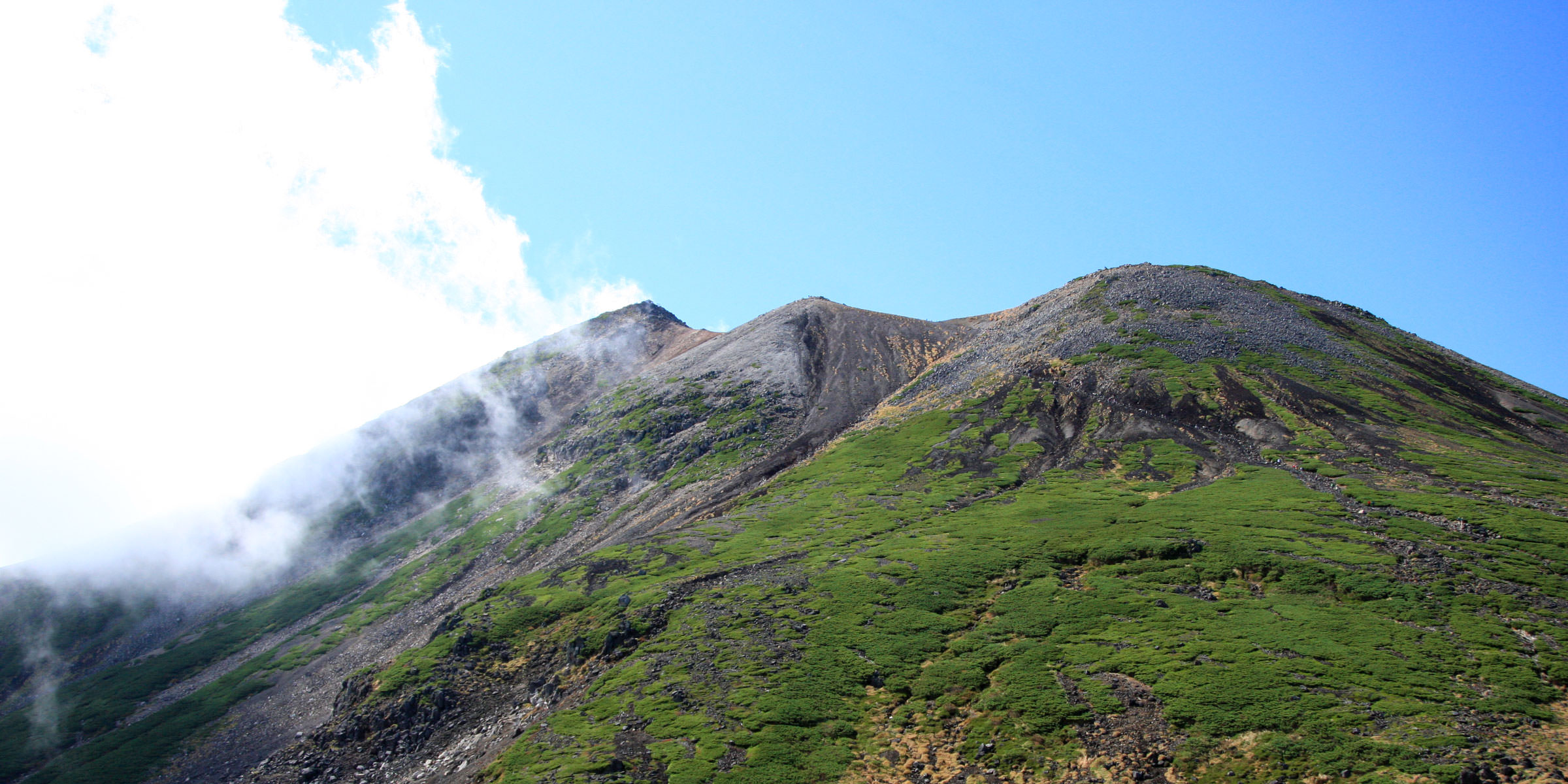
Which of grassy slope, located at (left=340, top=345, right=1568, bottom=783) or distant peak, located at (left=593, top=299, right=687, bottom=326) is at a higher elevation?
distant peak, located at (left=593, top=299, right=687, bottom=326)

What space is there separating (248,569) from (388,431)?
33668mm

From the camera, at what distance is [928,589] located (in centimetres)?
5234

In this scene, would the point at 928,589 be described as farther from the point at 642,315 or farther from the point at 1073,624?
the point at 642,315

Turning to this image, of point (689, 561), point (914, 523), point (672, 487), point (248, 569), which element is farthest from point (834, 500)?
point (248, 569)

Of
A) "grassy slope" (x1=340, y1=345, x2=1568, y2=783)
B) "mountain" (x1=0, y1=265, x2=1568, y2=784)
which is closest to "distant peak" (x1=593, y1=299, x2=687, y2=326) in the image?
"mountain" (x1=0, y1=265, x2=1568, y2=784)

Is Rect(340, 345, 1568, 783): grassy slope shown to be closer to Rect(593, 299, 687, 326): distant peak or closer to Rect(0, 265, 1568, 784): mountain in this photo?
Rect(0, 265, 1568, 784): mountain

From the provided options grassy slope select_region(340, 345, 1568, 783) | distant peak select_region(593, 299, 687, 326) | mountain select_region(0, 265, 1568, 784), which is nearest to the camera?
grassy slope select_region(340, 345, 1568, 783)

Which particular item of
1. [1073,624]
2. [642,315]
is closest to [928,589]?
[1073,624]

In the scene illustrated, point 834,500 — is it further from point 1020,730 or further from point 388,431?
point 388,431

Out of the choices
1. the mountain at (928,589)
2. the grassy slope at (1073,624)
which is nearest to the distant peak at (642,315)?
the mountain at (928,589)

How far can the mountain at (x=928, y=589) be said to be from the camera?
3591cm

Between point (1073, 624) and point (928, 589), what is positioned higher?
point (928, 589)

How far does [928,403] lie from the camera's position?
97562mm

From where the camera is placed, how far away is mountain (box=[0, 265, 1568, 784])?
3591 centimetres
